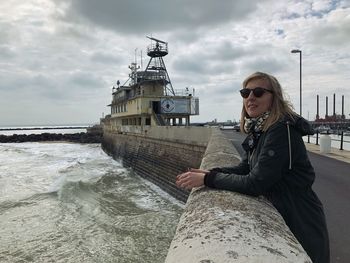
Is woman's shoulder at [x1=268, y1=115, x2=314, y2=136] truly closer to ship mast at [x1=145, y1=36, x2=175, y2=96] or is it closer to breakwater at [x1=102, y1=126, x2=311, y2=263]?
breakwater at [x1=102, y1=126, x2=311, y2=263]

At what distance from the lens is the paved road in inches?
212

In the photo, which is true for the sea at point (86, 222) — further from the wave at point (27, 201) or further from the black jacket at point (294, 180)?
the black jacket at point (294, 180)

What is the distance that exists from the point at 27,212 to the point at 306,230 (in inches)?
524

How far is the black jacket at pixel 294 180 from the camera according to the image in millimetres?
2256

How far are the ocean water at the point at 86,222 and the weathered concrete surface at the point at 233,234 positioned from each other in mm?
6350

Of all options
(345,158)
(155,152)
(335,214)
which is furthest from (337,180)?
(155,152)

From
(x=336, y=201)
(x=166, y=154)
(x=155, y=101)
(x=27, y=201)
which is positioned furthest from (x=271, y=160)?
(x=155, y=101)

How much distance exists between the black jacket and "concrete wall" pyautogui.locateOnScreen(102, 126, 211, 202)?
11.9m

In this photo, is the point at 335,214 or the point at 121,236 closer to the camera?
the point at 335,214

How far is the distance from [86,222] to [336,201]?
7.87 meters

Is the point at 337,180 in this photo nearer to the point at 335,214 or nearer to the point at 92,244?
the point at 335,214

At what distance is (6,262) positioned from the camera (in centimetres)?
848

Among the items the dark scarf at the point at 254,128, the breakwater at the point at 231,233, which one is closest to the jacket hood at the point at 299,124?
the dark scarf at the point at 254,128

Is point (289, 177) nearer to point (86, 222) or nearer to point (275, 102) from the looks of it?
point (275, 102)
